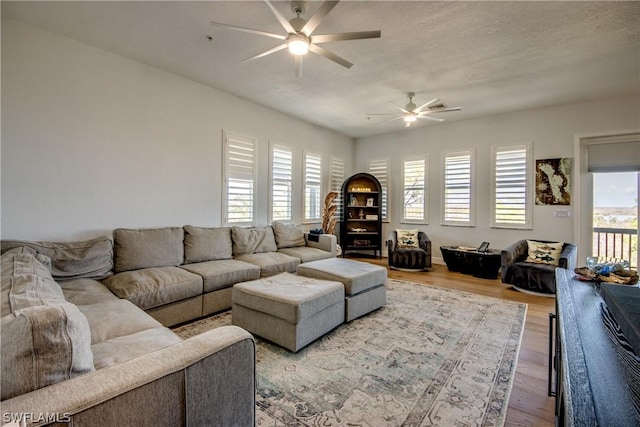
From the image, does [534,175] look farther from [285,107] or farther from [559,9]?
[285,107]

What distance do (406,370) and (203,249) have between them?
8.76ft

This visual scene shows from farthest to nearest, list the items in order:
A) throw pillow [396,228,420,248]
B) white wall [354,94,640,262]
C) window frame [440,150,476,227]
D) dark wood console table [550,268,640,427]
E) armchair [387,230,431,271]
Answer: throw pillow [396,228,420,248]
window frame [440,150,476,227]
armchair [387,230,431,271]
white wall [354,94,640,262]
dark wood console table [550,268,640,427]

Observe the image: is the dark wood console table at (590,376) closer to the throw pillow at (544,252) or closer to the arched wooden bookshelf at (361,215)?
the throw pillow at (544,252)

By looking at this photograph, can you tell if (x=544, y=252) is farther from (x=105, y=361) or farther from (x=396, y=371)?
(x=105, y=361)

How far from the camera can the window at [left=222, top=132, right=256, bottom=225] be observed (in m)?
4.38

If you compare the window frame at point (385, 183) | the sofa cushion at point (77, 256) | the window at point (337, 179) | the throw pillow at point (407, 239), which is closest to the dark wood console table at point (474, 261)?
the throw pillow at point (407, 239)

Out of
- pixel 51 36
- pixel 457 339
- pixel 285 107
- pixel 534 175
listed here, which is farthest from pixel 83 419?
pixel 534 175

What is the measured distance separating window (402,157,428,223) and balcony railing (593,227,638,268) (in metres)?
2.74

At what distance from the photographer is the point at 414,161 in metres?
6.25

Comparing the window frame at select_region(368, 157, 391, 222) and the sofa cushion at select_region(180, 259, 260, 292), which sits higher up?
the window frame at select_region(368, 157, 391, 222)

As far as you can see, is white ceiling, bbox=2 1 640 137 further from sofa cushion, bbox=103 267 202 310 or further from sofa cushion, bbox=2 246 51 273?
sofa cushion, bbox=103 267 202 310

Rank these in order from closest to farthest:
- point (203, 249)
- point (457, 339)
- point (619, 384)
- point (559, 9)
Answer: point (619, 384), point (559, 9), point (457, 339), point (203, 249)

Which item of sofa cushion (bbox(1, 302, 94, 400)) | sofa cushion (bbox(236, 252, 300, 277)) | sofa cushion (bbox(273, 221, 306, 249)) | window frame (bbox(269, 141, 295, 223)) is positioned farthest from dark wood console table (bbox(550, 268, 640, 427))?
window frame (bbox(269, 141, 295, 223))

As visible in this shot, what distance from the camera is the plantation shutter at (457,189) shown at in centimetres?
558
